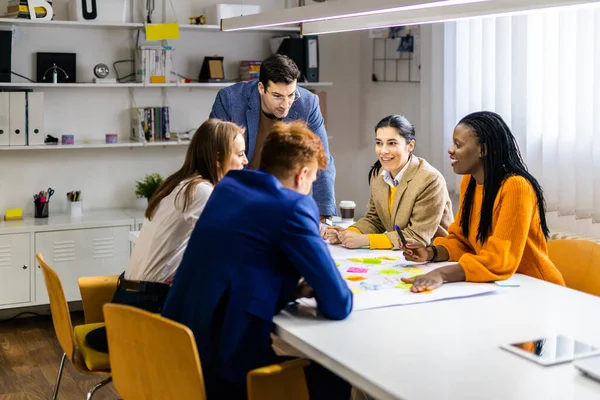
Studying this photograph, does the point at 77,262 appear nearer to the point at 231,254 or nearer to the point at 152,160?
the point at 152,160

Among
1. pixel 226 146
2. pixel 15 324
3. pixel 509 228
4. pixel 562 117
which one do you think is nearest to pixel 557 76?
pixel 562 117

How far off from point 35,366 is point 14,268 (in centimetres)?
81

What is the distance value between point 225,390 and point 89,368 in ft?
2.36

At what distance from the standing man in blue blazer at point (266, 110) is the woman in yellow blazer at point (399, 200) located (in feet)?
1.19

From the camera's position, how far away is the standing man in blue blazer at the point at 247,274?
216 centimetres

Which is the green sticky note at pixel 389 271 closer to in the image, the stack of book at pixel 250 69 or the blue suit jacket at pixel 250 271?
the blue suit jacket at pixel 250 271

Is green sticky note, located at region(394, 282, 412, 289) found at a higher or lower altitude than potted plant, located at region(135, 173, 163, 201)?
lower

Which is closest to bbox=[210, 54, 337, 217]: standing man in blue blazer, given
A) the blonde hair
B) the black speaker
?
the blonde hair

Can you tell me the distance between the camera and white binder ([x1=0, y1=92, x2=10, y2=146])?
475 cm

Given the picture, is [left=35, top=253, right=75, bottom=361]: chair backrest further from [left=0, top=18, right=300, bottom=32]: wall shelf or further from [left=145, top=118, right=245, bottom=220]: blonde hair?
[left=0, top=18, right=300, bottom=32]: wall shelf

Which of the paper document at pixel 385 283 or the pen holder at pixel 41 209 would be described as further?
the pen holder at pixel 41 209

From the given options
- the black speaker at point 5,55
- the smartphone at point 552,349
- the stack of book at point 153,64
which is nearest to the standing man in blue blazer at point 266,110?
the stack of book at point 153,64

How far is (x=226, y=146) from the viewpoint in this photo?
9.22 ft

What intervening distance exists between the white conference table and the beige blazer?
2.24 feet
